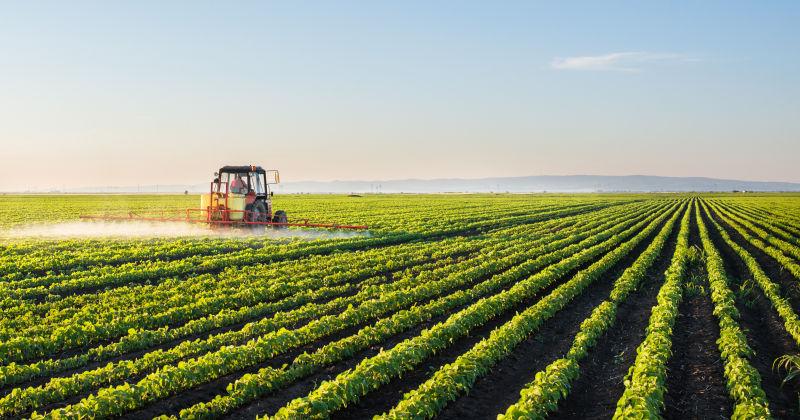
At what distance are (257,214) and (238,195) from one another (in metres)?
1.30

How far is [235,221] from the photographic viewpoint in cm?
2467

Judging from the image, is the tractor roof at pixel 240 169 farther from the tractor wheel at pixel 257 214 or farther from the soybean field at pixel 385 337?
the soybean field at pixel 385 337

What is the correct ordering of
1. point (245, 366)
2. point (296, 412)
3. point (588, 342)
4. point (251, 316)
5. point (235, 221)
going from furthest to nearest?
point (235, 221)
point (251, 316)
point (588, 342)
point (245, 366)
point (296, 412)

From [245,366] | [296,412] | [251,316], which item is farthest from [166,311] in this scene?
[296,412]

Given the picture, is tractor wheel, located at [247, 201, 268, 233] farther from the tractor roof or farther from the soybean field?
the soybean field

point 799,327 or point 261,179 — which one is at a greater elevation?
point 261,179

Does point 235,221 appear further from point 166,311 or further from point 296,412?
point 296,412

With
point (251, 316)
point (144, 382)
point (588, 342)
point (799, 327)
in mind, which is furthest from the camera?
point (251, 316)

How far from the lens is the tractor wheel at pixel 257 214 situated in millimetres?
25281

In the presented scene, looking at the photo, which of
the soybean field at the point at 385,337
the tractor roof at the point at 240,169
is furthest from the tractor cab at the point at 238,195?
the soybean field at the point at 385,337

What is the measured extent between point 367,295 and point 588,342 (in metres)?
5.30

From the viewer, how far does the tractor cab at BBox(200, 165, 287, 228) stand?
81.6ft

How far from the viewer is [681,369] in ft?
28.2

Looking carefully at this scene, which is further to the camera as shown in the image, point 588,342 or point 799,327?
point 799,327
